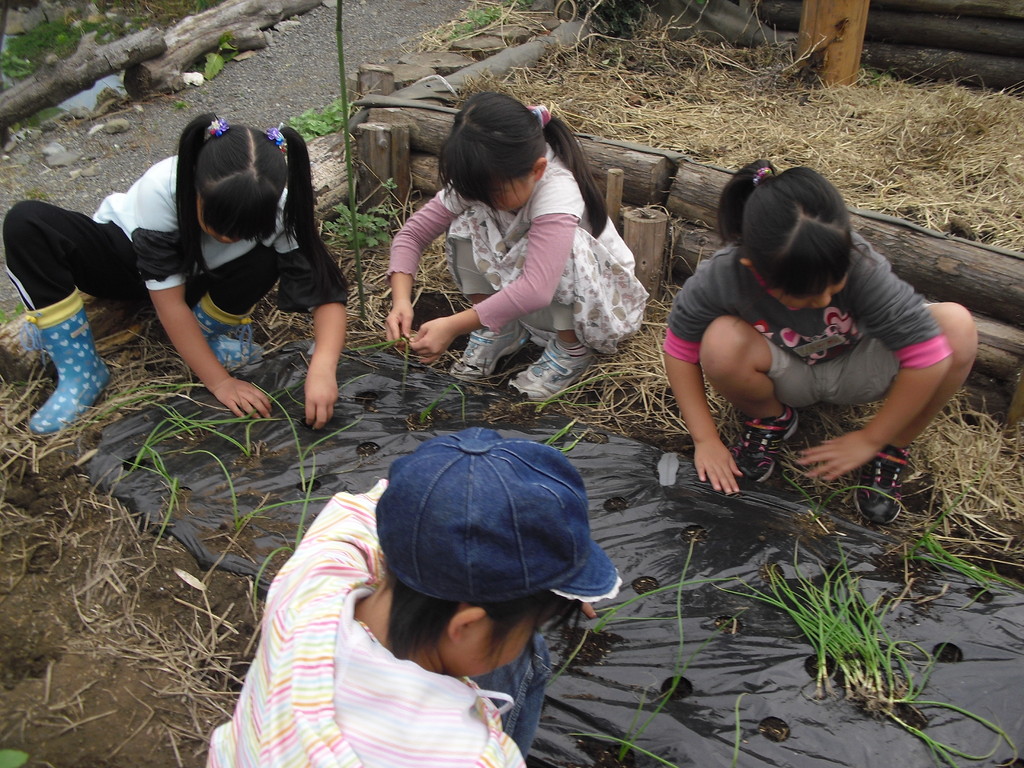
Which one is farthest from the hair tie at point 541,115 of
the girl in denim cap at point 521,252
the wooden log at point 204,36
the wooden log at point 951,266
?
the wooden log at point 204,36

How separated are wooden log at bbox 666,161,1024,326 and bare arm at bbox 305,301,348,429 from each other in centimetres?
156

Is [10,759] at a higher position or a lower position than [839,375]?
higher

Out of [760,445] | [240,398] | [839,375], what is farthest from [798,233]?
[240,398]

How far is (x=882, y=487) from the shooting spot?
7.09 feet

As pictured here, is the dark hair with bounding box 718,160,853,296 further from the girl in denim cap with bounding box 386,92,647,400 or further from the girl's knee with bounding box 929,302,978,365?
the girl in denim cap with bounding box 386,92,647,400

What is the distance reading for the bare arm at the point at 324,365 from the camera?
2342 millimetres

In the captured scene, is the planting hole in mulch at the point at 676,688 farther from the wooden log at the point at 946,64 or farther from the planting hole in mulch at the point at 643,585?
the wooden log at the point at 946,64

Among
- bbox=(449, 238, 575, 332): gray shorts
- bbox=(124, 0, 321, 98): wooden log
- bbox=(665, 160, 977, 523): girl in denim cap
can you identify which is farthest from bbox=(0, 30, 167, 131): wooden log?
bbox=(665, 160, 977, 523): girl in denim cap

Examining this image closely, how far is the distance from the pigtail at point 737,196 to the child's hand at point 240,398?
1.34 m

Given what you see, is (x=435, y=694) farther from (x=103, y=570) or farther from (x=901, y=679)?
(x=103, y=570)

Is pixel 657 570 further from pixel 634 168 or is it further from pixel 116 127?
pixel 116 127

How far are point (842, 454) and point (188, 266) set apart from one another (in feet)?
Result: 5.87

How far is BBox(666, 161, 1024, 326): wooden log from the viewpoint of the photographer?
7.68ft

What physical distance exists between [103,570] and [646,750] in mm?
1296
